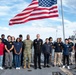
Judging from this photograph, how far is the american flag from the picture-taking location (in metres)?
13.1

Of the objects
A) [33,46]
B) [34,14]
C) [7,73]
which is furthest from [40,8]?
[7,73]

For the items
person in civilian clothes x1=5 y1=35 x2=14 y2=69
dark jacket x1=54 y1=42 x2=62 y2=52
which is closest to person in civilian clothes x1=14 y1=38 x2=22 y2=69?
person in civilian clothes x1=5 y1=35 x2=14 y2=69

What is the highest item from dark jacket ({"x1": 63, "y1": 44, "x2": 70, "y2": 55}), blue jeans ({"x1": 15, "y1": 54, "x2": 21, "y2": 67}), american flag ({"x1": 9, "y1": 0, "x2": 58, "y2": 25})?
american flag ({"x1": 9, "y1": 0, "x2": 58, "y2": 25})

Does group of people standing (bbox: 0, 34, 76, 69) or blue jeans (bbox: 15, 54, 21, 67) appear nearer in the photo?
group of people standing (bbox: 0, 34, 76, 69)

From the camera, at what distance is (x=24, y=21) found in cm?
1305

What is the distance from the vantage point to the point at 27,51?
490 inches

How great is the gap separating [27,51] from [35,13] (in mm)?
2113

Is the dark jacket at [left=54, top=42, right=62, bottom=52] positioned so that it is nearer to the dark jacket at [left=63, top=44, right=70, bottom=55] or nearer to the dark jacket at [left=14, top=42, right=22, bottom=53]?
the dark jacket at [left=63, top=44, right=70, bottom=55]

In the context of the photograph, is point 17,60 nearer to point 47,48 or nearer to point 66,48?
point 47,48

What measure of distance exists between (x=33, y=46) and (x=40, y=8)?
2109 millimetres

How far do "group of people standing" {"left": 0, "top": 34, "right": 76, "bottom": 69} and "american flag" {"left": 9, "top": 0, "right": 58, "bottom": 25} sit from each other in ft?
3.17

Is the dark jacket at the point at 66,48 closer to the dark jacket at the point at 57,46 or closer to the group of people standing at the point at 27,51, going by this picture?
the group of people standing at the point at 27,51

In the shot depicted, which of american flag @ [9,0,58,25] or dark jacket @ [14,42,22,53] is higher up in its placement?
american flag @ [9,0,58,25]

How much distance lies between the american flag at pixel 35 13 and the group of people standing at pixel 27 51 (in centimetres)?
97
